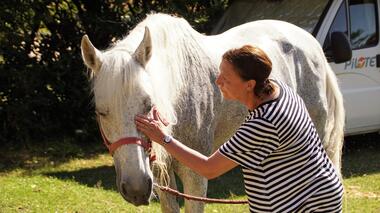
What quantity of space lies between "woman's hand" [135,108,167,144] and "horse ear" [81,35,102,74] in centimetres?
39

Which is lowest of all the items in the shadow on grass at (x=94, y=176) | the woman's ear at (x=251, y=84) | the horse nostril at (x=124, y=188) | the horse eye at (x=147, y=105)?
the shadow on grass at (x=94, y=176)

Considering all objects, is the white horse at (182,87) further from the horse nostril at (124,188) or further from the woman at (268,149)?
the woman at (268,149)

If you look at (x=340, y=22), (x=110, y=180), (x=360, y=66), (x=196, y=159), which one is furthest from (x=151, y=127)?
(x=360, y=66)

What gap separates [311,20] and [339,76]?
73 centimetres

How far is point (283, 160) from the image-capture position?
2.81 metres

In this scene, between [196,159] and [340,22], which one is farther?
[340,22]

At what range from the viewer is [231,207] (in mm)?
5766

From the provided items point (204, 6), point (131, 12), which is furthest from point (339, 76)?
point (131, 12)

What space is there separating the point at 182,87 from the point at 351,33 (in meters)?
4.20

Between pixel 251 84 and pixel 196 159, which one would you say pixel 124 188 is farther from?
pixel 251 84

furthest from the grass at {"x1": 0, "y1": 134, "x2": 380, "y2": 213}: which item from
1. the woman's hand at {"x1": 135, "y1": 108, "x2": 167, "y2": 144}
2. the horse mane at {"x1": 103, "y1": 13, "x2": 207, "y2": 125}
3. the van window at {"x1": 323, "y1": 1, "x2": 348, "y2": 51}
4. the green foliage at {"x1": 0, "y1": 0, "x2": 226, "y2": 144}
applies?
the woman's hand at {"x1": 135, "y1": 108, "x2": 167, "y2": 144}

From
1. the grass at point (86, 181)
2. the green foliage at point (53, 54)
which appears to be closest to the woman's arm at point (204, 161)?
the grass at point (86, 181)

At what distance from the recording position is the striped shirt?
271 centimetres

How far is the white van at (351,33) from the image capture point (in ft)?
23.5
